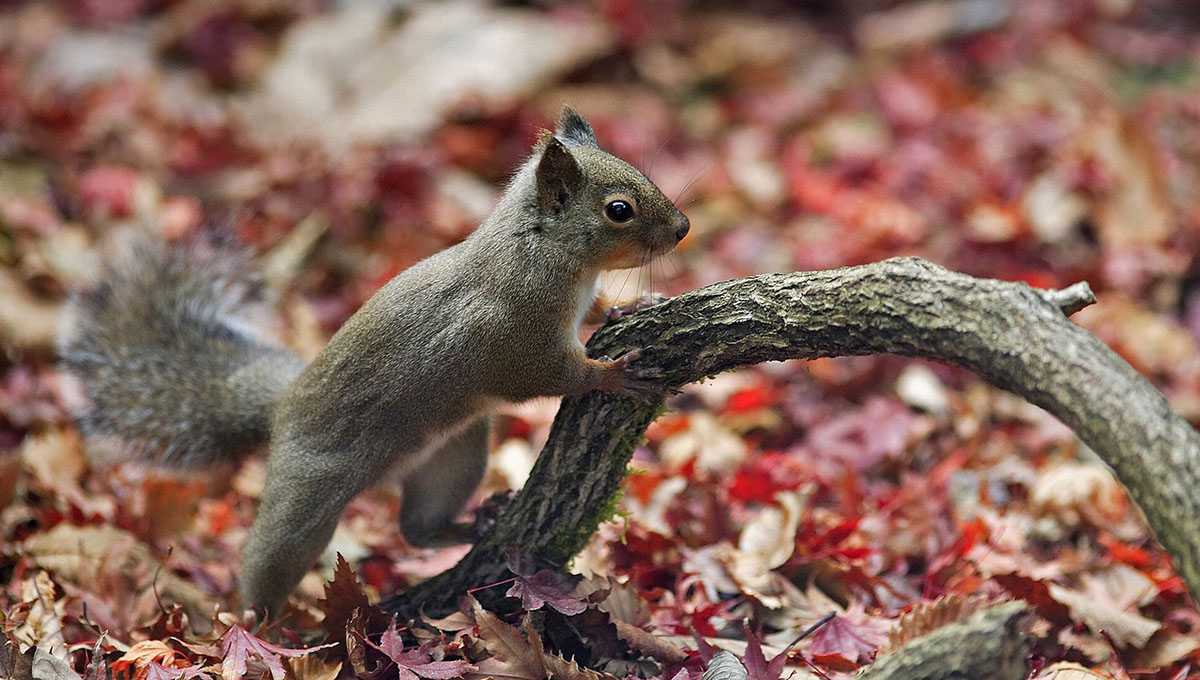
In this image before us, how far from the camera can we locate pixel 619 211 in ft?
10.6

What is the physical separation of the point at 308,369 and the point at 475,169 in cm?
358

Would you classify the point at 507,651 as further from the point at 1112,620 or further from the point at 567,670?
the point at 1112,620

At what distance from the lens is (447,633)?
325 cm

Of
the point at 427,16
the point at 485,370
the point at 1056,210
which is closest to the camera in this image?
the point at 485,370

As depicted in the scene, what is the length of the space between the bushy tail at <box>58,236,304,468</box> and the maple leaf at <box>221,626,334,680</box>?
0.97m

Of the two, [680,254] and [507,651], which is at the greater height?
[680,254]

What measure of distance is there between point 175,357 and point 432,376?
1.32 meters

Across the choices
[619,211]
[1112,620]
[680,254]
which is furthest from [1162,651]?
[680,254]

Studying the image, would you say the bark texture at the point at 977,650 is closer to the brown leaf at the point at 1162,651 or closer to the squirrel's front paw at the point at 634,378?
the squirrel's front paw at the point at 634,378

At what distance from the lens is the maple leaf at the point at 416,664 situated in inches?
112

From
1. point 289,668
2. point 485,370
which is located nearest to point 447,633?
point 289,668

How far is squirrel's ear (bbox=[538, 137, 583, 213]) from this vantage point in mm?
3162

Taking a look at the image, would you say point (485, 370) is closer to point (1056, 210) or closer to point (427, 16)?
point (1056, 210)

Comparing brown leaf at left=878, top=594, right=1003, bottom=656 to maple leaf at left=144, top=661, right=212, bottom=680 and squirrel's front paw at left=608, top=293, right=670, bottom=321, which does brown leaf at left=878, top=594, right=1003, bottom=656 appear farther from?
maple leaf at left=144, top=661, right=212, bottom=680
